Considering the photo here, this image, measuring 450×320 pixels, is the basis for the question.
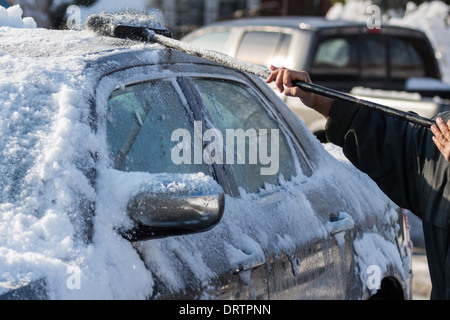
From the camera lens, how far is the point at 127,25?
280 cm

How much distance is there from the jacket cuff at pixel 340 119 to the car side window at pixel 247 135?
337mm

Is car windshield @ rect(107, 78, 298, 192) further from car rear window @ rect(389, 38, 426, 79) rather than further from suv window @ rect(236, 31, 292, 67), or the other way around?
car rear window @ rect(389, 38, 426, 79)

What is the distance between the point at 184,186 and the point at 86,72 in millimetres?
575

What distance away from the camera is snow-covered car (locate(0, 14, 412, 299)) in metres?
2.03

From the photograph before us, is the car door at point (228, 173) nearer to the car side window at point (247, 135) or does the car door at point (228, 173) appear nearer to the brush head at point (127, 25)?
the car side window at point (247, 135)

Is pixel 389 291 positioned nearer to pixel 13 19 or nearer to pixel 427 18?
pixel 13 19

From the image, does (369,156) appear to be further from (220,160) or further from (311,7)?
(311,7)

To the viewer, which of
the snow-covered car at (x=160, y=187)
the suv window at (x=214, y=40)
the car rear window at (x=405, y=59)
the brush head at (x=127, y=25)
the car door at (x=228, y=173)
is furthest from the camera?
the car rear window at (x=405, y=59)

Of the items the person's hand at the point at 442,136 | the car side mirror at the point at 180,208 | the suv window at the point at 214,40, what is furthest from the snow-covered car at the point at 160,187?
the suv window at the point at 214,40

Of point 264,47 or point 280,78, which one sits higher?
point 280,78

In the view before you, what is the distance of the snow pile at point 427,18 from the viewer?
43.9 feet

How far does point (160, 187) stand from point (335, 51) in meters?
6.28

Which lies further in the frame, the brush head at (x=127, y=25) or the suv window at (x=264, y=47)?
the suv window at (x=264, y=47)

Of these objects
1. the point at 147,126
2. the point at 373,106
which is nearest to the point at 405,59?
the point at 373,106
